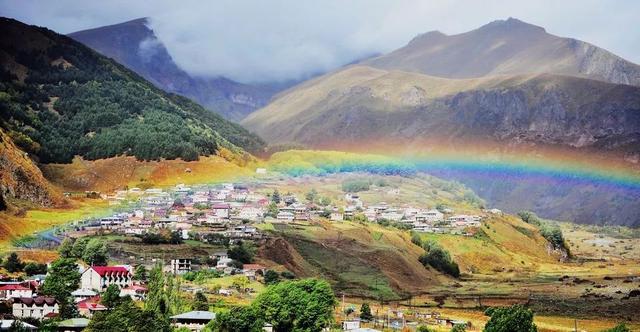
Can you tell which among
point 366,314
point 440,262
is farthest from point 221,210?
point 366,314

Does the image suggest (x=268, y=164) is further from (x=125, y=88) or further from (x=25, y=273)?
(x=25, y=273)

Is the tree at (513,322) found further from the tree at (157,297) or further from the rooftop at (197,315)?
the tree at (157,297)

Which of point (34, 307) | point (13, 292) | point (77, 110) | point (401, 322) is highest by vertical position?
point (77, 110)

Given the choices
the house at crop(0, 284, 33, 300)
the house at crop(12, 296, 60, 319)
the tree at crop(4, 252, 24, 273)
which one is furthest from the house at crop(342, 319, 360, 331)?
the tree at crop(4, 252, 24, 273)

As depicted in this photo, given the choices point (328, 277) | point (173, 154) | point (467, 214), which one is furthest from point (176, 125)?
point (328, 277)

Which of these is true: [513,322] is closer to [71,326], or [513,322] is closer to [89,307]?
[89,307]

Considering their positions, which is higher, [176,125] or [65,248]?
[176,125]

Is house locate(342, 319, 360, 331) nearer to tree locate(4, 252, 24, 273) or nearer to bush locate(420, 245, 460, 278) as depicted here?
tree locate(4, 252, 24, 273)

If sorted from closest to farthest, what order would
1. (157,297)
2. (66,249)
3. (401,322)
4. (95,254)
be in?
1. (157,297)
2. (401,322)
3. (95,254)
4. (66,249)
